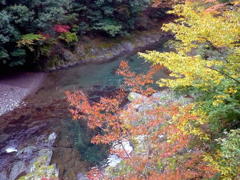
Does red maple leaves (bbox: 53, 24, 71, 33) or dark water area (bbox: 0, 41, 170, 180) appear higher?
red maple leaves (bbox: 53, 24, 71, 33)

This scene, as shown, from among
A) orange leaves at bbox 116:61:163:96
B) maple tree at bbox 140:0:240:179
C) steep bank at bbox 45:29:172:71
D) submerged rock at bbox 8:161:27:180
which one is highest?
maple tree at bbox 140:0:240:179

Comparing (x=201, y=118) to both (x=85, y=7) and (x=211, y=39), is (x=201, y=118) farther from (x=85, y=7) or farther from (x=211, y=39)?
(x=85, y=7)

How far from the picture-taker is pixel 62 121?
10.4 metres

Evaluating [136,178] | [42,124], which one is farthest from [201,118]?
[42,124]

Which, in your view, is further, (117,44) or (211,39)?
(117,44)

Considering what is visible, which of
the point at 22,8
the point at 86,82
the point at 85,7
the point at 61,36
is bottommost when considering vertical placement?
the point at 86,82

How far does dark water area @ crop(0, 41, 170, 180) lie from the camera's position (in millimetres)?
8406

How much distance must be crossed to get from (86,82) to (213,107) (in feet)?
31.9

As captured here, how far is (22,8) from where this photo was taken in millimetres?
12602

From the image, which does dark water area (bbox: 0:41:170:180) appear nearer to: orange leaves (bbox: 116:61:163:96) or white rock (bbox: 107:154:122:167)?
white rock (bbox: 107:154:122:167)

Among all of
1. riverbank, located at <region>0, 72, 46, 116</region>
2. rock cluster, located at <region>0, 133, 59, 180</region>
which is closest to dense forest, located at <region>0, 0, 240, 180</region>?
rock cluster, located at <region>0, 133, 59, 180</region>

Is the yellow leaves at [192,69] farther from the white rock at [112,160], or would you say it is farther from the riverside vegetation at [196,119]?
the white rock at [112,160]

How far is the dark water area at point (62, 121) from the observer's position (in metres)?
8.41

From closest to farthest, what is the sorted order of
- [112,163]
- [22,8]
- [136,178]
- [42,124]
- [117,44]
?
[136,178] → [112,163] → [42,124] → [22,8] → [117,44]
